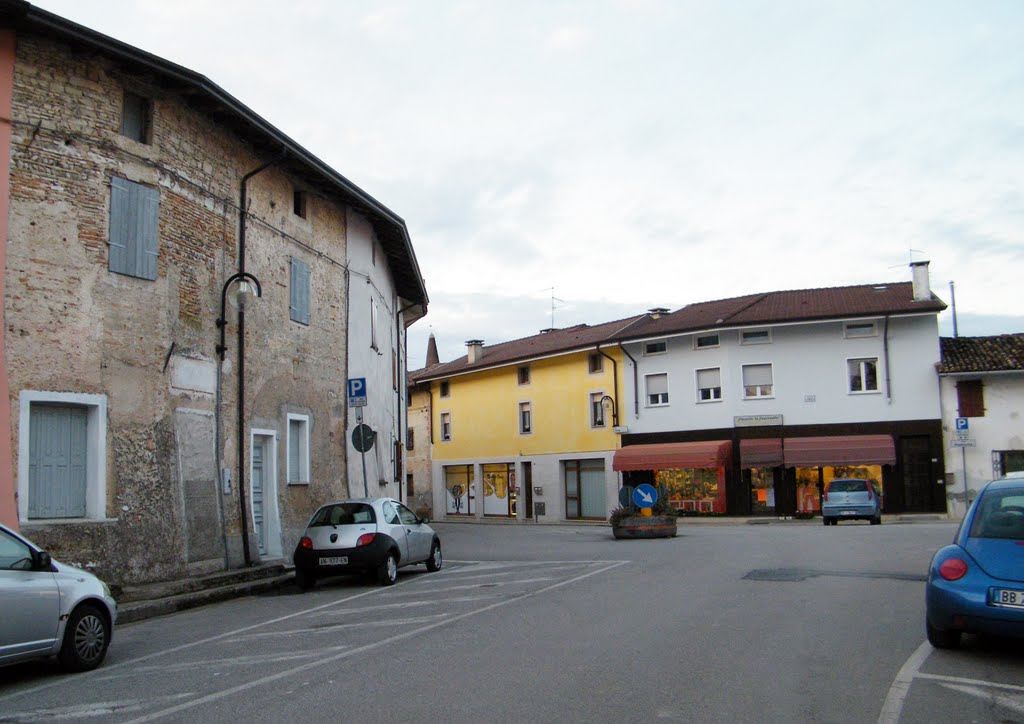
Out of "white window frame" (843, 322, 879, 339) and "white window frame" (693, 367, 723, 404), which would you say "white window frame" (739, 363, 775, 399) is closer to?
"white window frame" (693, 367, 723, 404)

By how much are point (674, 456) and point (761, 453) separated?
3.52 m

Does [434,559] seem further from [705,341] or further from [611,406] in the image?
[611,406]

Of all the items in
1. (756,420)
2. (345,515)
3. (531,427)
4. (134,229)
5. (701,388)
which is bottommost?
(345,515)

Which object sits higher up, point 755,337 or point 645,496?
point 755,337

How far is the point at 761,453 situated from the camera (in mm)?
36438

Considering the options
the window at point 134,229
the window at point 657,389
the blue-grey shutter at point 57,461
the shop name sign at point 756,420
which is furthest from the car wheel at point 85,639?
the window at point 657,389

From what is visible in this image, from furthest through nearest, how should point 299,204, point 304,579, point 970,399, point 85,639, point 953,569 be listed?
point 970,399, point 299,204, point 304,579, point 85,639, point 953,569

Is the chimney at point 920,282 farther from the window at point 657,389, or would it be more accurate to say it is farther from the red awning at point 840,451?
the window at point 657,389

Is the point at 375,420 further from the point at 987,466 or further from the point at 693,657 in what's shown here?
the point at 987,466

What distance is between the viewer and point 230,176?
56.9ft

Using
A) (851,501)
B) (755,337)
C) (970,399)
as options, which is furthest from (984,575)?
(755,337)

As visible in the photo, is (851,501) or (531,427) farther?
(531,427)

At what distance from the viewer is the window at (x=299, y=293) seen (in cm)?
1945

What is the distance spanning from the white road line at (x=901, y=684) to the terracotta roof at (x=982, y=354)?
28.0 metres
